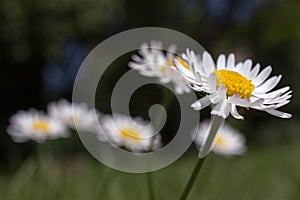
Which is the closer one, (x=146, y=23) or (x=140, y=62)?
(x=140, y=62)

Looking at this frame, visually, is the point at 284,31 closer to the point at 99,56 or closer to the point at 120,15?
the point at 120,15

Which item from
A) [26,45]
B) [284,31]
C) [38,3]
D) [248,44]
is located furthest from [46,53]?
Result: [284,31]

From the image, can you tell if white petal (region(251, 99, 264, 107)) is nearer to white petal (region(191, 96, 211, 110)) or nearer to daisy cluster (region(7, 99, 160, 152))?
white petal (region(191, 96, 211, 110))

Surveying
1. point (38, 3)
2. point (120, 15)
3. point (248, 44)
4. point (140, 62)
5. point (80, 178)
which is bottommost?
point (80, 178)

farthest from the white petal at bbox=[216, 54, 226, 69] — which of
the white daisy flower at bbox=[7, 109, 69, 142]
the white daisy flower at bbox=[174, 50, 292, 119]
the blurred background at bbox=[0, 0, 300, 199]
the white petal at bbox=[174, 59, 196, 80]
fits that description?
the blurred background at bbox=[0, 0, 300, 199]

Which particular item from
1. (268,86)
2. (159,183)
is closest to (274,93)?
(268,86)

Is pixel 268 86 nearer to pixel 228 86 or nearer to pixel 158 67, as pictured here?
pixel 228 86
